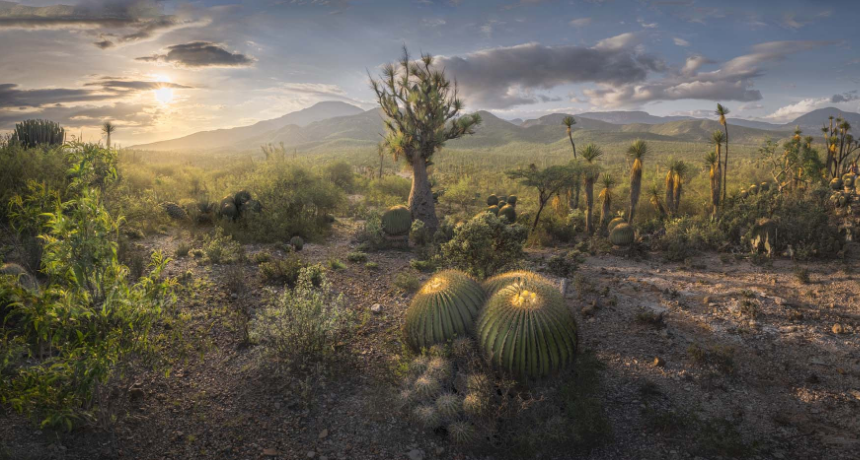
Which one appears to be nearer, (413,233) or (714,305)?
(714,305)

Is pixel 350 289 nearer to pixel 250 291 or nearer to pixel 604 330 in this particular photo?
pixel 250 291

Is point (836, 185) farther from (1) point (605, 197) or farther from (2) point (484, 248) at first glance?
(2) point (484, 248)

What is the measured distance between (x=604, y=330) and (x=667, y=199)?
13.8 metres

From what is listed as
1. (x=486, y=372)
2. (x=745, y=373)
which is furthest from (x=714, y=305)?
(x=486, y=372)

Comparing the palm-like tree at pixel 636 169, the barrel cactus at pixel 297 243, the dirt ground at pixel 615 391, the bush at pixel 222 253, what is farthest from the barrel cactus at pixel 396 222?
the palm-like tree at pixel 636 169

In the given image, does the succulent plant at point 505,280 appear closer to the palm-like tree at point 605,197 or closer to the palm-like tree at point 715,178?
the palm-like tree at point 605,197

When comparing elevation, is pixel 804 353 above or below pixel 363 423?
above

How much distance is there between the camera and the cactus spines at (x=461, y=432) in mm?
5102

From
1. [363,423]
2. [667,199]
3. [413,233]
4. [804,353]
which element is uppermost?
[667,199]

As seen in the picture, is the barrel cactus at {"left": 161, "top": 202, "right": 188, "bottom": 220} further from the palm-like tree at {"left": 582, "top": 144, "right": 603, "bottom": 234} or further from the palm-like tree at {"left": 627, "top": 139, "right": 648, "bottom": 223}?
the palm-like tree at {"left": 627, "top": 139, "right": 648, "bottom": 223}

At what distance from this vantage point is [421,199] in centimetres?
1642

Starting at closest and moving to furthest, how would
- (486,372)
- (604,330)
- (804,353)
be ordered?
(486,372), (804,353), (604,330)

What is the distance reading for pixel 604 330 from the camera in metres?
8.08

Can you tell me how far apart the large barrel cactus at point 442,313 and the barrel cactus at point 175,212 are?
13116mm
